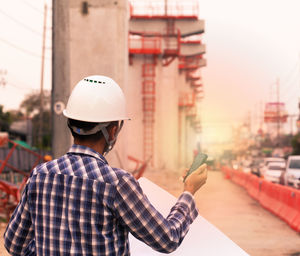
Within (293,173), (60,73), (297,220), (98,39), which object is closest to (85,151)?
(60,73)

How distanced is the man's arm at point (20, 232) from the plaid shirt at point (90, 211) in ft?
0.24

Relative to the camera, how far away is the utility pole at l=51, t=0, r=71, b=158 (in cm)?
1173

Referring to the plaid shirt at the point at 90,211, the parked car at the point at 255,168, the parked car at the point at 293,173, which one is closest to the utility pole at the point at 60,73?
the plaid shirt at the point at 90,211

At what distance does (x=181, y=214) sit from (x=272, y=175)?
27914mm

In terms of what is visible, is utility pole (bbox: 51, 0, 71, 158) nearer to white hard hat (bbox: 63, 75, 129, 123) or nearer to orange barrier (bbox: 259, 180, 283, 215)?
orange barrier (bbox: 259, 180, 283, 215)

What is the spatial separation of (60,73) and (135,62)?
1366 inches

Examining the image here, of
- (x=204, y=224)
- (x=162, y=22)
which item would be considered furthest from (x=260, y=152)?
(x=204, y=224)

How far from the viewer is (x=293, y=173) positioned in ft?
79.2

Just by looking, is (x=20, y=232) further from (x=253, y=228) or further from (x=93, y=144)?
(x=253, y=228)

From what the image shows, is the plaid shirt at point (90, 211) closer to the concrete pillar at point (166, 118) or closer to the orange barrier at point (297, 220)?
the orange barrier at point (297, 220)

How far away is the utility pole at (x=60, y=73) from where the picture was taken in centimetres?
1173

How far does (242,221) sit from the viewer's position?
44.0 ft

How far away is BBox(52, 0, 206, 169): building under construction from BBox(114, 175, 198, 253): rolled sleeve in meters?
8.13

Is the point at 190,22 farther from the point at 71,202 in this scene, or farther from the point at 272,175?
the point at 71,202
